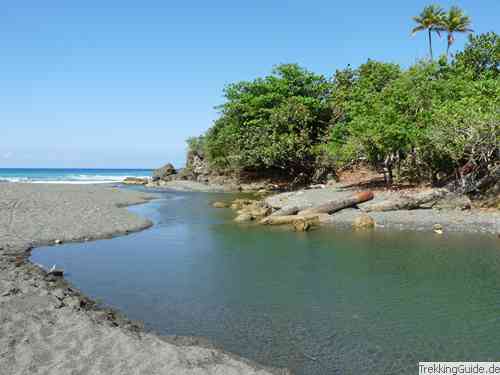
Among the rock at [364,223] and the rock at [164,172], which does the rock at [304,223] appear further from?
the rock at [164,172]

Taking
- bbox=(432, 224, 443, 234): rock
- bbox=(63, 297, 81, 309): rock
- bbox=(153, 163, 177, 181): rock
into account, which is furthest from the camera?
bbox=(153, 163, 177, 181): rock

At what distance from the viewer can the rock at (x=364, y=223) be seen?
22.1 m

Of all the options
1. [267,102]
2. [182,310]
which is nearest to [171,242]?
[182,310]

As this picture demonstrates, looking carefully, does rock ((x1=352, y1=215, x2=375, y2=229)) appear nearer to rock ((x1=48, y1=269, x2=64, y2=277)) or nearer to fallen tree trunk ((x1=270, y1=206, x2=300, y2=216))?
fallen tree trunk ((x1=270, y1=206, x2=300, y2=216))

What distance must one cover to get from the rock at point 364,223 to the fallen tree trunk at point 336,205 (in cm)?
315

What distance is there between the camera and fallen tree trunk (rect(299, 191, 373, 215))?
2541 cm

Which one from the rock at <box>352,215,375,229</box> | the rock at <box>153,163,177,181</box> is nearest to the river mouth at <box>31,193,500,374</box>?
the rock at <box>352,215,375,229</box>

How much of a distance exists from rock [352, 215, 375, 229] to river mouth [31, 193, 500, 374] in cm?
149

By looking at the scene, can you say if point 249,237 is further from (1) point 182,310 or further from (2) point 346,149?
(2) point 346,149

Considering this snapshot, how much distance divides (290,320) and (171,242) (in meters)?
10.5

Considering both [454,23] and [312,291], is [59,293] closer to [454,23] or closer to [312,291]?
[312,291]

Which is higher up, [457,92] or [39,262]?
[457,92]

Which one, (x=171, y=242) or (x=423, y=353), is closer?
(x=423, y=353)

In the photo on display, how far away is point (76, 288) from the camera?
40.4 feet
